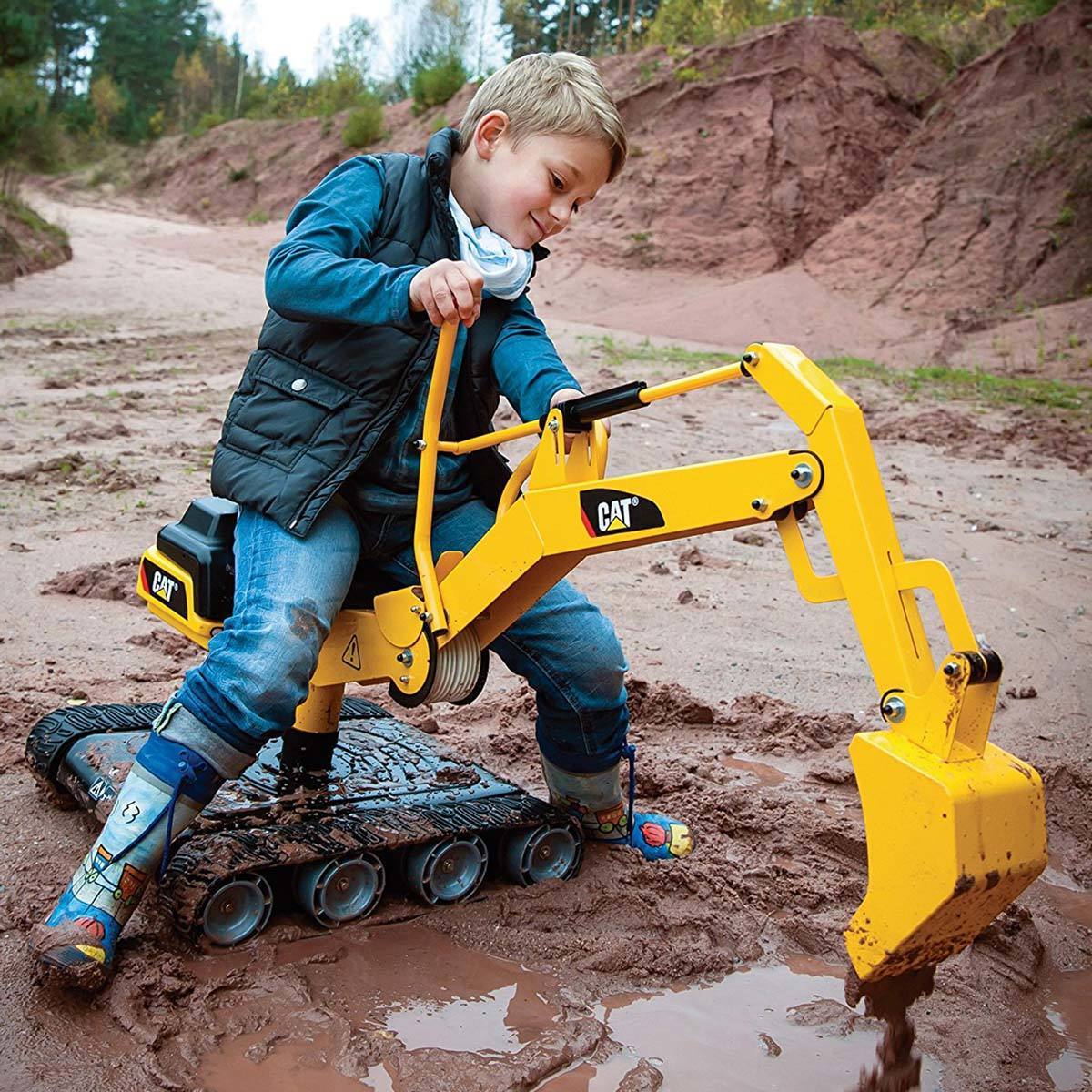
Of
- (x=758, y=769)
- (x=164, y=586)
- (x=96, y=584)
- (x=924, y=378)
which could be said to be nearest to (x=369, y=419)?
(x=164, y=586)

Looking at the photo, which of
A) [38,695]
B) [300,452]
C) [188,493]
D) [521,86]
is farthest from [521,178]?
[188,493]

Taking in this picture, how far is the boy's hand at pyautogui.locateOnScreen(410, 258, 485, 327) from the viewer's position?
2.30m

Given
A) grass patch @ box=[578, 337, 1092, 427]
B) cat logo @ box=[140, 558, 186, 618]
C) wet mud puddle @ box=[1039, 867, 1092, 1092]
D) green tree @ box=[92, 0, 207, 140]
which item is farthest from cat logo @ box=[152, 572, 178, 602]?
green tree @ box=[92, 0, 207, 140]

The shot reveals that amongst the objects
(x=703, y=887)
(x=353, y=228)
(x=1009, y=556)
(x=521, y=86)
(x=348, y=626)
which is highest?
(x=521, y=86)

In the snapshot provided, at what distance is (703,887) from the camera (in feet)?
9.71

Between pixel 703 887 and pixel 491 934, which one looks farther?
pixel 703 887

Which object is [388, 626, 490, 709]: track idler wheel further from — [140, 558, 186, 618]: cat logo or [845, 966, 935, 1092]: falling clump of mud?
[845, 966, 935, 1092]: falling clump of mud

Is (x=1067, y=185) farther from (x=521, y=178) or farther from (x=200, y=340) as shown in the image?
(x=521, y=178)

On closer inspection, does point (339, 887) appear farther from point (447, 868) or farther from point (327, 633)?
point (327, 633)

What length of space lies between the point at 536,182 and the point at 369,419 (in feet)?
1.95

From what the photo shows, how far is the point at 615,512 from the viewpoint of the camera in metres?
2.27

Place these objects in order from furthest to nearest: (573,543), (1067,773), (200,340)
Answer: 1. (200,340)
2. (1067,773)
3. (573,543)

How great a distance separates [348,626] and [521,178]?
1.04 meters

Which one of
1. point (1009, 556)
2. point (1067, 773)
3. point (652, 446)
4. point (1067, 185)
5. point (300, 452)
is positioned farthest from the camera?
point (1067, 185)
